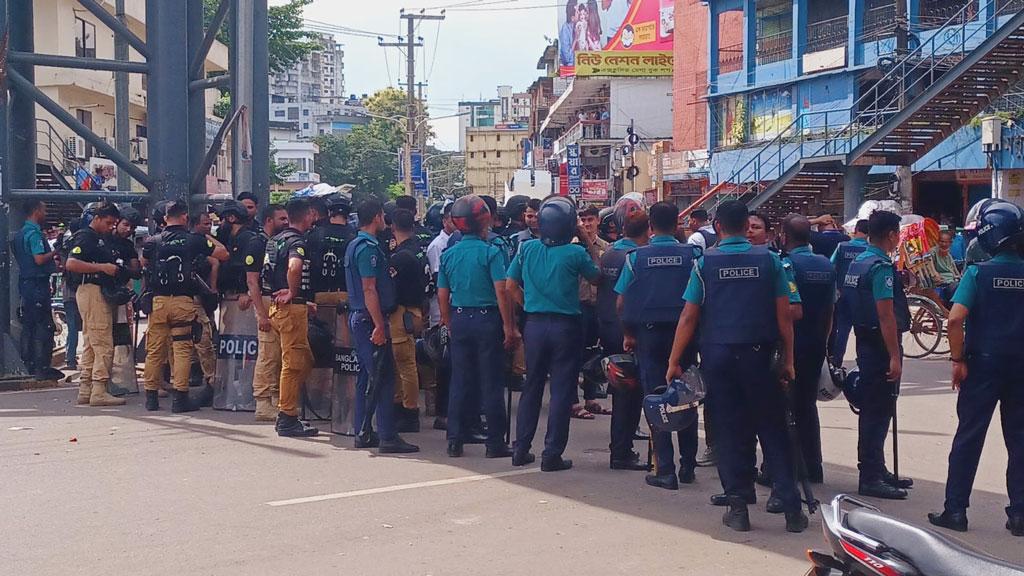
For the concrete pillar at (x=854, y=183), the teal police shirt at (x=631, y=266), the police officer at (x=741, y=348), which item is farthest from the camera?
the concrete pillar at (x=854, y=183)

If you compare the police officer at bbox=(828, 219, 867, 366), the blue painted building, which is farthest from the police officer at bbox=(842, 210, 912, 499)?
the blue painted building

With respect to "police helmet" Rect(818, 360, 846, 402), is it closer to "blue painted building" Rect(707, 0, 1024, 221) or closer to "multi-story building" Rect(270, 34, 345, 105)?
"blue painted building" Rect(707, 0, 1024, 221)

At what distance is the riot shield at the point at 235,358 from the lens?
37.3ft

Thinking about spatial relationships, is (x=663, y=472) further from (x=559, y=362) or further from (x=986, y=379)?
(x=986, y=379)

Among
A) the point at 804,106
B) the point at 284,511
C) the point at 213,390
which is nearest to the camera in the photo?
the point at 284,511

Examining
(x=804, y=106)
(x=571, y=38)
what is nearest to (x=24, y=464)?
(x=804, y=106)

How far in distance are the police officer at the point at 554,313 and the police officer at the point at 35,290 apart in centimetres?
681

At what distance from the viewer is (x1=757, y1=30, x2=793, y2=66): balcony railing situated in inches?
1540

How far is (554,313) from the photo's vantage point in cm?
870

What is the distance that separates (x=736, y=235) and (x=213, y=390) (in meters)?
6.80

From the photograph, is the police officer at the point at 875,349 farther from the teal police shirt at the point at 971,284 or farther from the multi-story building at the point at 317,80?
the multi-story building at the point at 317,80

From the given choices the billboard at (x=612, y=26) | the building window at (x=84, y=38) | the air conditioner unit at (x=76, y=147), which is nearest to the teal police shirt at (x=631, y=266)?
the air conditioner unit at (x=76, y=147)

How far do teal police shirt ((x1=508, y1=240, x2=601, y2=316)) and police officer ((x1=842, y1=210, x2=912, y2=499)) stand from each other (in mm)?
2030

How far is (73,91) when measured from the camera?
1371 inches
